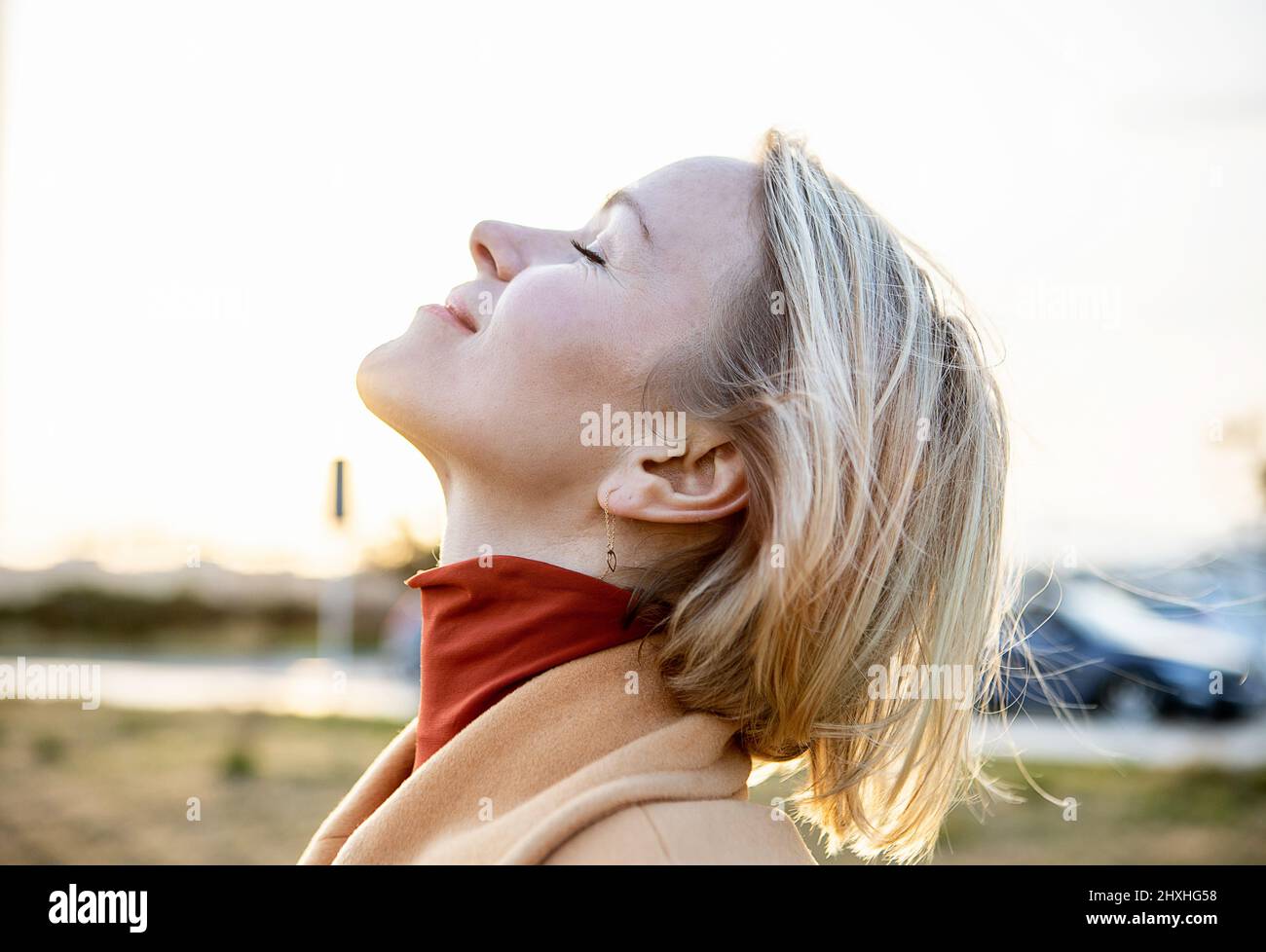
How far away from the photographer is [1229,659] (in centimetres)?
965

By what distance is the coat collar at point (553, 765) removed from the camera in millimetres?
1595

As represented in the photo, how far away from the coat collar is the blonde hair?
0.08 metres

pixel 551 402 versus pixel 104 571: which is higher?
pixel 551 402

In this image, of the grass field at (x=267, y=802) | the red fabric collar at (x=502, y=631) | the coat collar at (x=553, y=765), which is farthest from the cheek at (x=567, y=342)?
the grass field at (x=267, y=802)

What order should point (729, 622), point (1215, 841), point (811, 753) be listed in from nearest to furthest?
point (729, 622), point (811, 753), point (1215, 841)

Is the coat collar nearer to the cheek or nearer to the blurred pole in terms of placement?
the cheek

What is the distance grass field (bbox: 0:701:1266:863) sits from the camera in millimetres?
6508

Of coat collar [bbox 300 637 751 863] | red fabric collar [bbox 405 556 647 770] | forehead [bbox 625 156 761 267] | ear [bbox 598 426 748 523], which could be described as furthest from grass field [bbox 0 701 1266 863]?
forehead [bbox 625 156 761 267]

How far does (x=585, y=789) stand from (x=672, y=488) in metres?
0.56

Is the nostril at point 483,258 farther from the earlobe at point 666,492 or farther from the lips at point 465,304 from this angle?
the earlobe at point 666,492

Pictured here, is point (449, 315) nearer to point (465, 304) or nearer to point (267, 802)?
point (465, 304)

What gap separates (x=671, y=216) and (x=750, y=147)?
36cm
